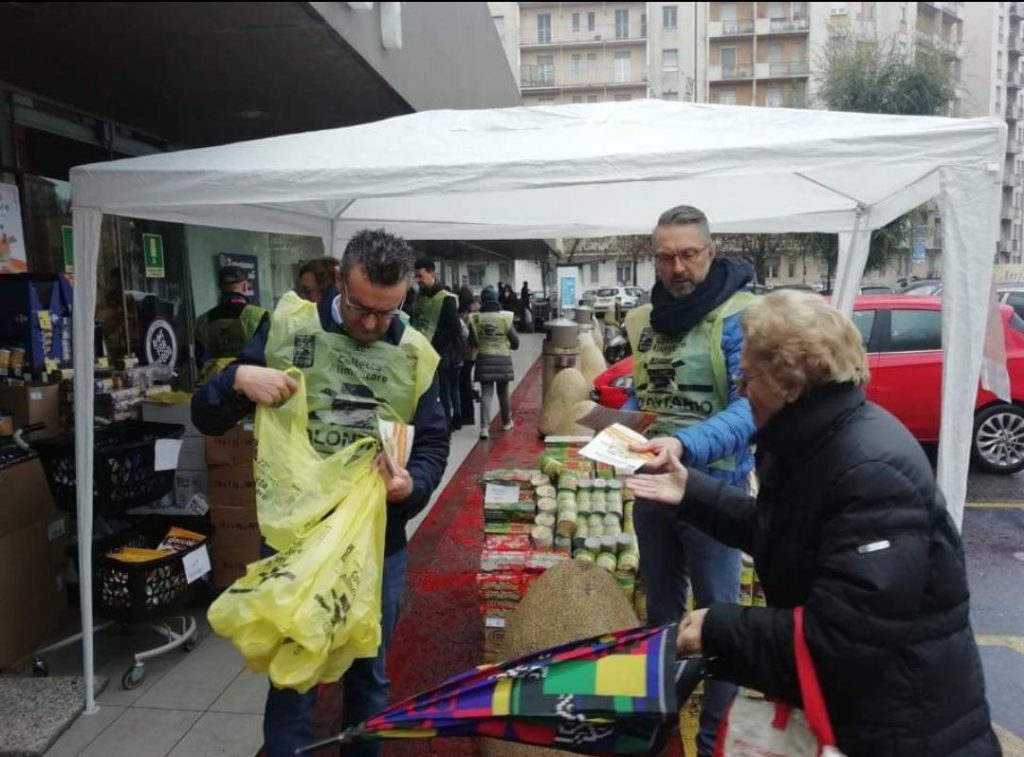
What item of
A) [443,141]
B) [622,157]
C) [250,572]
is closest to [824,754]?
[250,572]

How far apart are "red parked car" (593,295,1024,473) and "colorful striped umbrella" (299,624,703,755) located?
5.11 meters

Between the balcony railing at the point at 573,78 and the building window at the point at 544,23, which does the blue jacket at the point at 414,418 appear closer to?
the building window at the point at 544,23

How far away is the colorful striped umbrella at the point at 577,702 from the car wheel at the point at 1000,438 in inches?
255

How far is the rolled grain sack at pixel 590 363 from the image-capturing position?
976 cm

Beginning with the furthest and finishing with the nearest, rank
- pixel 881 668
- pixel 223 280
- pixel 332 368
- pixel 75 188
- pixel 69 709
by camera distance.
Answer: pixel 223 280, pixel 69 709, pixel 75 188, pixel 332 368, pixel 881 668

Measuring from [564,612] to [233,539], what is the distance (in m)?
2.22

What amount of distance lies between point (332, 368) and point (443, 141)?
45.2 inches

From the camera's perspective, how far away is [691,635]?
5.23 feet

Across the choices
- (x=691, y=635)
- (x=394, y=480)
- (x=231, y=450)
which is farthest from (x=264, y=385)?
(x=231, y=450)

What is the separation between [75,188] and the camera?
282 centimetres

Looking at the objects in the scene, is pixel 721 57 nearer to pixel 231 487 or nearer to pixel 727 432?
pixel 231 487

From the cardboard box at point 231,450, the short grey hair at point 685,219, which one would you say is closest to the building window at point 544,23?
the short grey hair at point 685,219

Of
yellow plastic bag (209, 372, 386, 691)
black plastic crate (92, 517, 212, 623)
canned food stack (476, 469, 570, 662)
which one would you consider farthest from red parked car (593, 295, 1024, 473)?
yellow plastic bag (209, 372, 386, 691)

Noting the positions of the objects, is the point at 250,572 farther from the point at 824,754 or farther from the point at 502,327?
the point at 502,327
